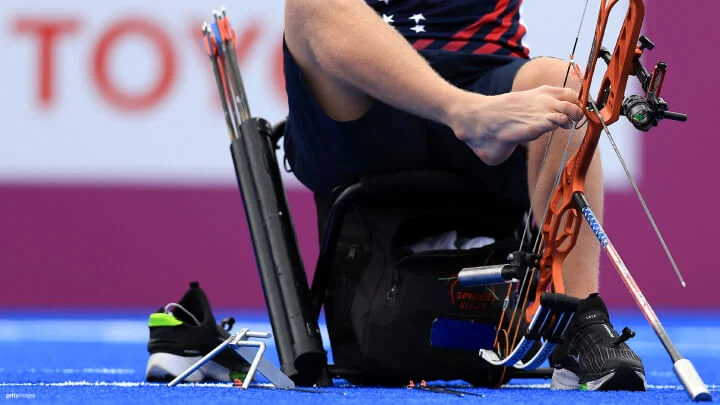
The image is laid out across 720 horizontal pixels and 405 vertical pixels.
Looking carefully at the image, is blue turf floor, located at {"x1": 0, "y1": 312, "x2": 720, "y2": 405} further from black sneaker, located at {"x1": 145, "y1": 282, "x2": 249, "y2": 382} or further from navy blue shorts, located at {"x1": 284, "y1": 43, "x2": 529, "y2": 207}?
navy blue shorts, located at {"x1": 284, "y1": 43, "x2": 529, "y2": 207}

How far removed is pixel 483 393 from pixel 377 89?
337 mm

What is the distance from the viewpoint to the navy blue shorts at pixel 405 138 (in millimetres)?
1403

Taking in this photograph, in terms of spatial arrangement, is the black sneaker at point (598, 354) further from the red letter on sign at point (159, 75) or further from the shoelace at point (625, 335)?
the red letter on sign at point (159, 75)

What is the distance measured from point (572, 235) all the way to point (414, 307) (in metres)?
0.24

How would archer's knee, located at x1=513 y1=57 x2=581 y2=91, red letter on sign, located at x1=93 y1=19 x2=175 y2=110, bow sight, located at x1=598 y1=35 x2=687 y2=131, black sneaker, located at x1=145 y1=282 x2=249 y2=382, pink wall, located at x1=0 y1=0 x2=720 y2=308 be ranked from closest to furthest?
1. bow sight, located at x1=598 y1=35 x2=687 y2=131
2. archer's knee, located at x1=513 y1=57 x2=581 y2=91
3. black sneaker, located at x1=145 y1=282 x2=249 y2=382
4. red letter on sign, located at x1=93 y1=19 x2=175 y2=110
5. pink wall, located at x1=0 y1=0 x2=720 y2=308

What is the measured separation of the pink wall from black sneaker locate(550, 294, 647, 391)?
304 centimetres

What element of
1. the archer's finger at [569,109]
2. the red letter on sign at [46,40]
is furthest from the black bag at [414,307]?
the red letter on sign at [46,40]

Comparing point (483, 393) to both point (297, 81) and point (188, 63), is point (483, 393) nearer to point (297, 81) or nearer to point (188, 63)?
point (297, 81)

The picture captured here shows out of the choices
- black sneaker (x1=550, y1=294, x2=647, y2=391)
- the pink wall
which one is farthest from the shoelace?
the pink wall

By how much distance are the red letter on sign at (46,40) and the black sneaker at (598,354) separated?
3.26 m

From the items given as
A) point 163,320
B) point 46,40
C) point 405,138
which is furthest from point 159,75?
point 405,138

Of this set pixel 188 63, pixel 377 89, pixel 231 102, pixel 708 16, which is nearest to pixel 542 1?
pixel 708 16

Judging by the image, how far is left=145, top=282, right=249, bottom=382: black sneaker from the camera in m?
1.51

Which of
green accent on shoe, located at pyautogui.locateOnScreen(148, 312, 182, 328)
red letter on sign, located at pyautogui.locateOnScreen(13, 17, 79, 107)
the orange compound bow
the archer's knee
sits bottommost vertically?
green accent on shoe, located at pyautogui.locateOnScreen(148, 312, 182, 328)
